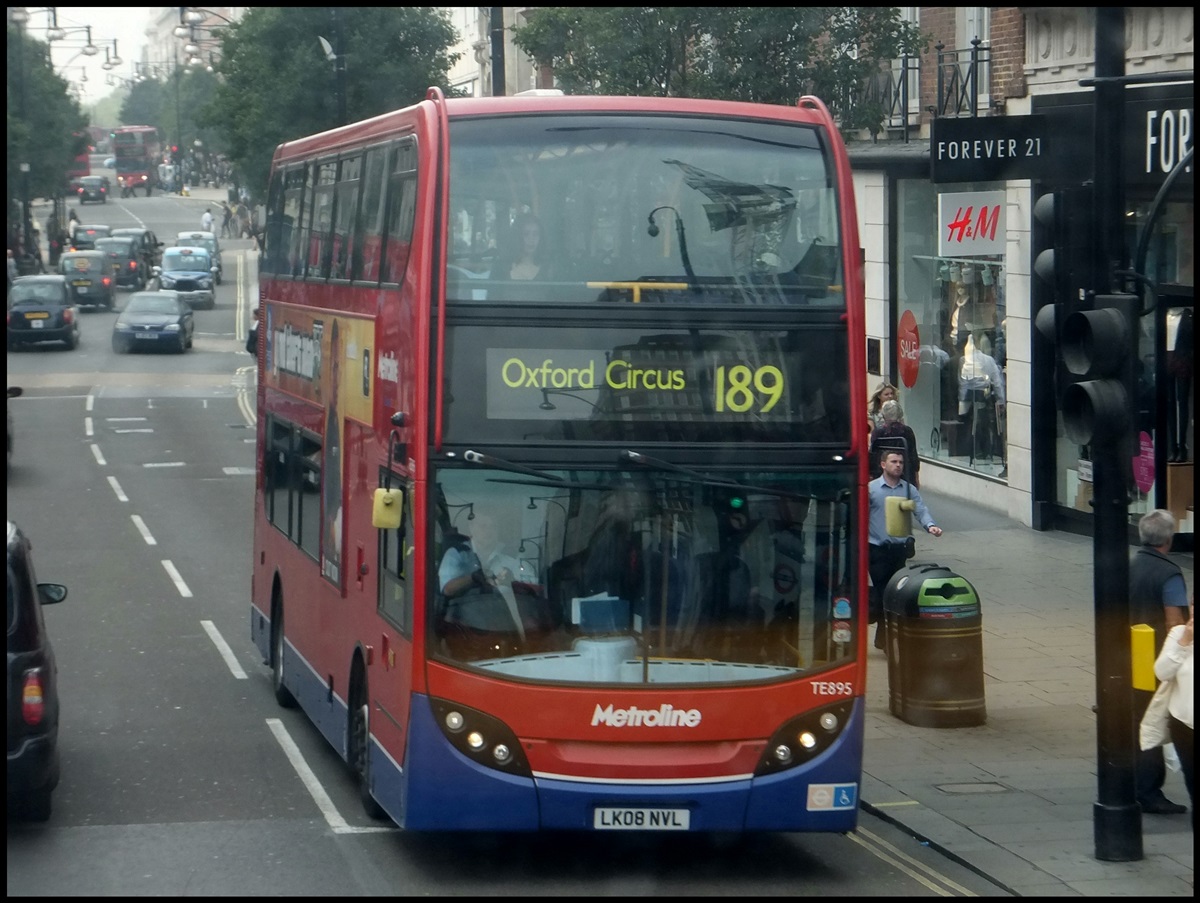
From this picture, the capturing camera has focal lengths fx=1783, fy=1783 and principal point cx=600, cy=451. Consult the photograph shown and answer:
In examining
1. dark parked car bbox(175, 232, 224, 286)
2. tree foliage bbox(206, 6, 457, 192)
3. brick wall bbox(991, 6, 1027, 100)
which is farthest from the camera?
dark parked car bbox(175, 232, 224, 286)

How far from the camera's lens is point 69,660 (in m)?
15.6

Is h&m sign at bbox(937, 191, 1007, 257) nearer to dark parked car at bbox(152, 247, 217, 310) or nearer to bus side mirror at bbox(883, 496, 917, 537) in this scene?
bus side mirror at bbox(883, 496, 917, 537)

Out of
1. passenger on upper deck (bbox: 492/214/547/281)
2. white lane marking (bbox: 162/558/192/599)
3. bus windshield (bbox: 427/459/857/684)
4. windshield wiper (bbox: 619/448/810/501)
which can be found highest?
passenger on upper deck (bbox: 492/214/547/281)

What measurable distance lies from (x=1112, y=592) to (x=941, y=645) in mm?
3436

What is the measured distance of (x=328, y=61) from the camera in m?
33.8

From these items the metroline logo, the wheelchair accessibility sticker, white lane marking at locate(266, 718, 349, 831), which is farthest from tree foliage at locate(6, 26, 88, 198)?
the wheelchair accessibility sticker

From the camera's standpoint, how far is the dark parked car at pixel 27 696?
9.53 metres

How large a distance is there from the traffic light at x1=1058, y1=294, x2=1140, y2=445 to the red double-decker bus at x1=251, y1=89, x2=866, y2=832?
1247mm

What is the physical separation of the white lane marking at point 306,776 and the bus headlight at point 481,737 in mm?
1806

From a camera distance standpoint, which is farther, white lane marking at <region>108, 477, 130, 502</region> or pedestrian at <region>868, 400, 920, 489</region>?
white lane marking at <region>108, 477, 130, 502</region>

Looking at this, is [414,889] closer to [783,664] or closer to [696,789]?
[696,789]

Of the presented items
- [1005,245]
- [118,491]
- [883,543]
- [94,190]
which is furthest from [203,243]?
[883,543]

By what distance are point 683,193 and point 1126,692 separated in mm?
3462

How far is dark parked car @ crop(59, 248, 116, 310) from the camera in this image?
56.0 m
